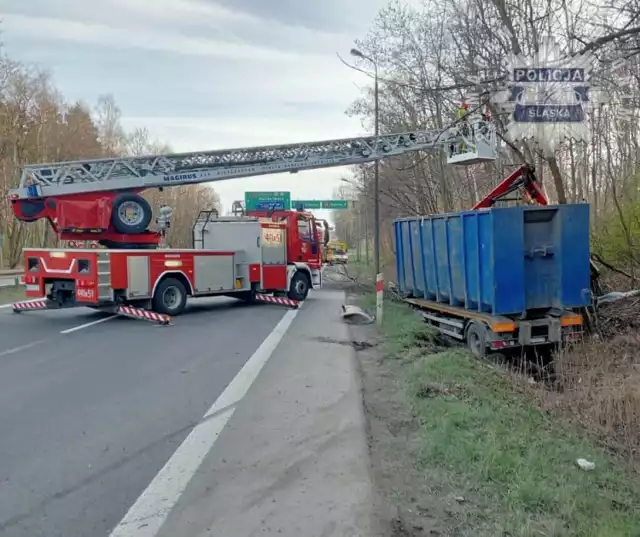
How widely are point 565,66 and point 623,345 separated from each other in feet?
17.7

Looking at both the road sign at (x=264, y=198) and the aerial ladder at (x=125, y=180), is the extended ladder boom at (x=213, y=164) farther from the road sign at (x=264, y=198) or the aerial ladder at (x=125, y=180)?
the road sign at (x=264, y=198)

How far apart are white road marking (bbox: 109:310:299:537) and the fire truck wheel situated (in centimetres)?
1166

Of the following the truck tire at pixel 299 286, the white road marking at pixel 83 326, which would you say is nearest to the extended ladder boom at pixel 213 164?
the white road marking at pixel 83 326

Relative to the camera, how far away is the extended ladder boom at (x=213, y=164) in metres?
15.2

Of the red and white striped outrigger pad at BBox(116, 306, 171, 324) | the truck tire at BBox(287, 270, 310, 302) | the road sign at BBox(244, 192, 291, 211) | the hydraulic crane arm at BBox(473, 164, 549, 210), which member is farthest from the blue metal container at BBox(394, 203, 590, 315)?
the road sign at BBox(244, 192, 291, 211)

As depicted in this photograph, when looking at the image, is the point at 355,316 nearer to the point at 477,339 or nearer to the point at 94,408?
the point at 477,339

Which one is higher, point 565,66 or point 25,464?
point 565,66

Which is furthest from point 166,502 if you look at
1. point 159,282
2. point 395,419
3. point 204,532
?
point 159,282

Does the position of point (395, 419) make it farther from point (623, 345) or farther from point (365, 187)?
point (365, 187)

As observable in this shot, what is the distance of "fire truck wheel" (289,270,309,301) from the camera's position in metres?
20.0

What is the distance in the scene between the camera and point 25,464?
199 inches

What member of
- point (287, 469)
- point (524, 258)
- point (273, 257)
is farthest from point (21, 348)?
point (273, 257)

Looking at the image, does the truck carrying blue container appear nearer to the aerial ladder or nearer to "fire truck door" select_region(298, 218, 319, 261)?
the aerial ladder

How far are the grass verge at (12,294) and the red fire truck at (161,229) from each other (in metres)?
4.63
